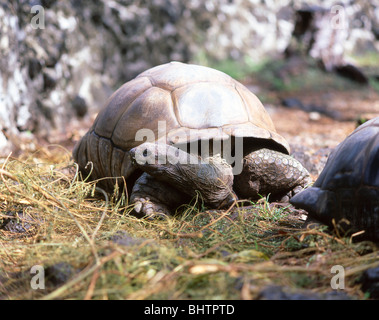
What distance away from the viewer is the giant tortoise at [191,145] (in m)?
2.44

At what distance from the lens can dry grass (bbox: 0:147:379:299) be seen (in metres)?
1.48

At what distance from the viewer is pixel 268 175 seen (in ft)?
8.79

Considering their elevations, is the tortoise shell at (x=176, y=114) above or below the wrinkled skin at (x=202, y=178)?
above

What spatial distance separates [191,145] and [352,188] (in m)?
1.00

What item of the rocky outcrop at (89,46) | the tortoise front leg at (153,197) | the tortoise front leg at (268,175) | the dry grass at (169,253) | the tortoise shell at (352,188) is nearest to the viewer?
the dry grass at (169,253)

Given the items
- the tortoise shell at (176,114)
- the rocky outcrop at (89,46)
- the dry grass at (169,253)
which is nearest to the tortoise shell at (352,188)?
the dry grass at (169,253)

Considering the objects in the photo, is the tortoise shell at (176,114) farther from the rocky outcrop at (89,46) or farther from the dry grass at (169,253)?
the rocky outcrop at (89,46)

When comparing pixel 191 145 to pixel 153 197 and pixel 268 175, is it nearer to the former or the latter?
pixel 153 197

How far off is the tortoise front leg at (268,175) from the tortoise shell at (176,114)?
5.3 inches

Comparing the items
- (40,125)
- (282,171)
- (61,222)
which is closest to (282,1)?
(40,125)

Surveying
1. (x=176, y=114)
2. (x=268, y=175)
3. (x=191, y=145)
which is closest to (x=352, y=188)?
(x=268, y=175)
